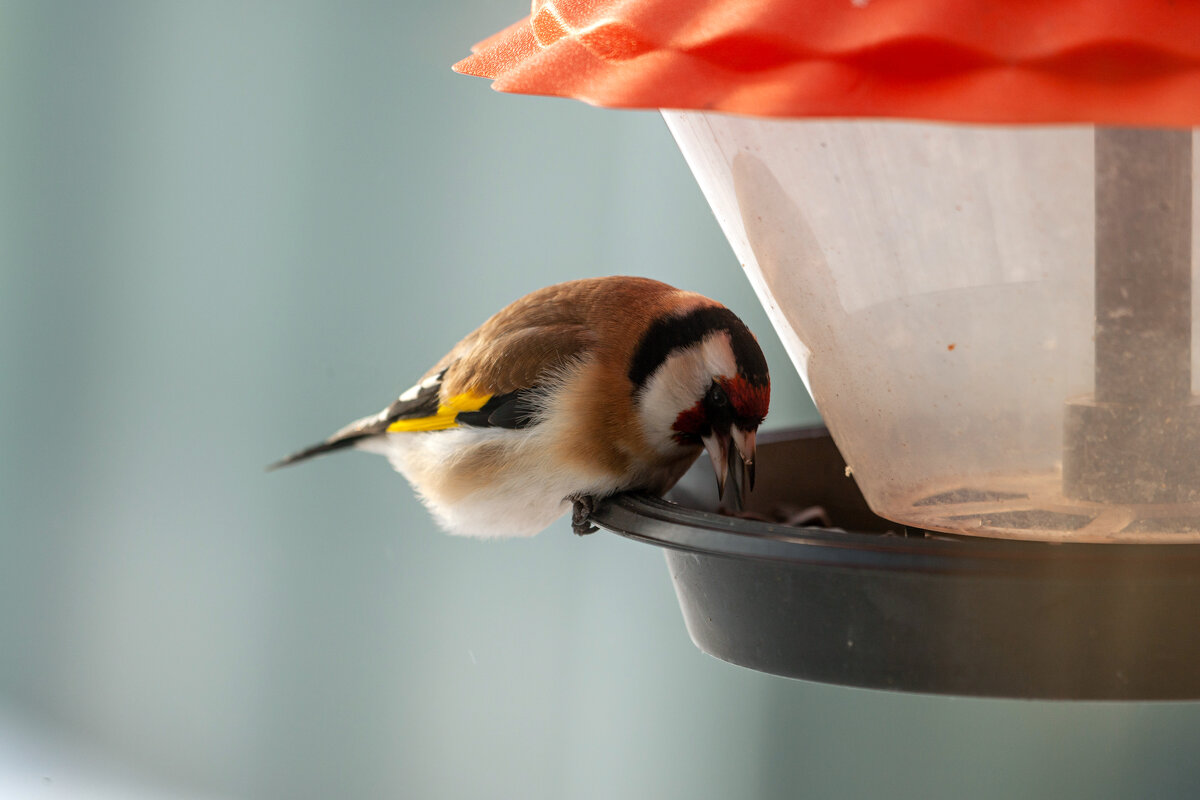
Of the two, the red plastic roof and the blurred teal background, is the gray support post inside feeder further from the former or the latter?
the blurred teal background

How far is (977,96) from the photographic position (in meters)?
0.58

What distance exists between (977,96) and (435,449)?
119cm

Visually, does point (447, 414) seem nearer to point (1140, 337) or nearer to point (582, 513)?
point (582, 513)

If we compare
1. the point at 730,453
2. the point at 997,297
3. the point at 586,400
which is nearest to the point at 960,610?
the point at 997,297

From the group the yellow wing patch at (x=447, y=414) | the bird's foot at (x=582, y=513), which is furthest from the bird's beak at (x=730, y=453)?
the yellow wing patch at (x=447, y=414)

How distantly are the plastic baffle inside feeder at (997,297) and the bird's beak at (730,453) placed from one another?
0.89ft

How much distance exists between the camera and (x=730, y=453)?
4.17 ft

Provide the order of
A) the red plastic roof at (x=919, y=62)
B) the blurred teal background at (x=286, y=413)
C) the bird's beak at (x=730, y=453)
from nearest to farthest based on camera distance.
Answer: the red plastic roof at (x=919, y=62) → the bird's beak at (x=730, y=453) → the blurred teal background at (x=286, y=413)

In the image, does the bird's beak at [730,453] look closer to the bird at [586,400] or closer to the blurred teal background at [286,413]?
the bird at [586,400]

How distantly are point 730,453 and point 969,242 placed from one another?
1.67ft

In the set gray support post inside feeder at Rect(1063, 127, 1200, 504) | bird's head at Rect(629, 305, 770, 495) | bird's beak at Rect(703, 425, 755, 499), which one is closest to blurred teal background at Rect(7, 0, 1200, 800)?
bird's head at Rect(629, 305, 770, 495)

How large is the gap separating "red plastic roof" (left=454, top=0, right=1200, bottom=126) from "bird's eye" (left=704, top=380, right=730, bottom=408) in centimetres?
67

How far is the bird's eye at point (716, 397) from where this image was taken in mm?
1334

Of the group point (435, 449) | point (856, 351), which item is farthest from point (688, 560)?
point (435, 449)
